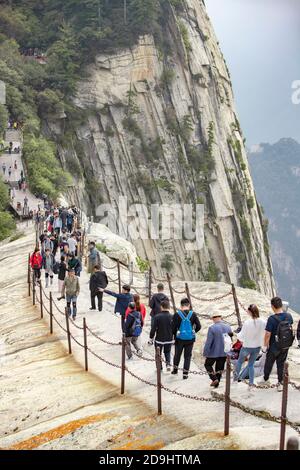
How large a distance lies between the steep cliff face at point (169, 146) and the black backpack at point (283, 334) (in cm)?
4482

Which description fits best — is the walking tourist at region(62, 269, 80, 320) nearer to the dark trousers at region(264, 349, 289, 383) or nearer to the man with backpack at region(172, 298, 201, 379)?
the man with backpack at region(172, 298, 201, 379)

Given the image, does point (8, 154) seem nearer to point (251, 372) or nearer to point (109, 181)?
point (109, 181)

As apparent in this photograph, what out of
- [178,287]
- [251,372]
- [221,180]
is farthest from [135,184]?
[251,372]

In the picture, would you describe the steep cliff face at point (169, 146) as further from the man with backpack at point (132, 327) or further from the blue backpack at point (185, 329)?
the blue backpack at point (185, 329)

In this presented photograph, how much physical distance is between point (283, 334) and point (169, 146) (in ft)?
168

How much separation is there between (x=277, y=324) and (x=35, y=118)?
4540cm

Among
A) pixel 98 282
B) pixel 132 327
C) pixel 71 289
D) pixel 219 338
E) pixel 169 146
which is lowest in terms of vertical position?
pixel 132 327

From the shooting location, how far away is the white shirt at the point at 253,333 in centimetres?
931

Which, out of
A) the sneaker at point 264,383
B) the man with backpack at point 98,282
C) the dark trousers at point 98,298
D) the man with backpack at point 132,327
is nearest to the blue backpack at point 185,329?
the sneaker at point 264,383

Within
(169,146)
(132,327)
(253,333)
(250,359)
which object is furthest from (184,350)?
(169,146)

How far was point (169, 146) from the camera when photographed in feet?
194

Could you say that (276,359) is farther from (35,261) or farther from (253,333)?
(35,261)

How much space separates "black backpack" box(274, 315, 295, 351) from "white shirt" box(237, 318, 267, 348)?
0.38m

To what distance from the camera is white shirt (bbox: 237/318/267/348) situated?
9.31m
